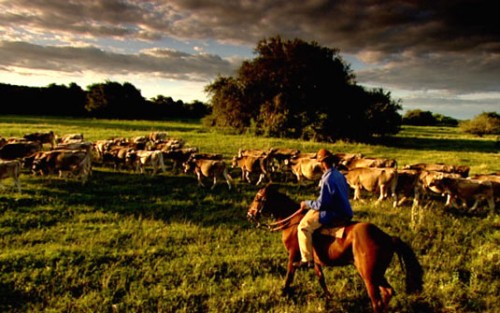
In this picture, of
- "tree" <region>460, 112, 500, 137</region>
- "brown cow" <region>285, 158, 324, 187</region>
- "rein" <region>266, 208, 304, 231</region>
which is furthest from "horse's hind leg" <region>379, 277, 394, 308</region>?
"tree" <region>460, 112, 500, 137</region>

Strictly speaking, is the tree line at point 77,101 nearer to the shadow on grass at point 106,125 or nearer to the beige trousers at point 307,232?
the shadow on grass at point 106,125

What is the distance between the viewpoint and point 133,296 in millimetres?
6168

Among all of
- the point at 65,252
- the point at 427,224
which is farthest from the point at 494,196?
the point at 65,252

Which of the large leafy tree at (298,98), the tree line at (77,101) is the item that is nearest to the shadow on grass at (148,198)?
the large leafy tree at (298,98)

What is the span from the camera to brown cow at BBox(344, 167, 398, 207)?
1266cm

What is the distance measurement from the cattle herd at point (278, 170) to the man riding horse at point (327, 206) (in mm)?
7332

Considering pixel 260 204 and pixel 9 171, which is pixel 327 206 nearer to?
pixel 260 204

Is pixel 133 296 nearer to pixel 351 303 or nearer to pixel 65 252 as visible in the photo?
pixel 65 252

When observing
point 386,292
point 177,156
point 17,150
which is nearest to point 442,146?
point 177,156

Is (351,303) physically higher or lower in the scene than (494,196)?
lower

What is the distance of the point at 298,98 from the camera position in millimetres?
38219

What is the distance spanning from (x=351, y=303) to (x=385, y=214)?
536 centimetres

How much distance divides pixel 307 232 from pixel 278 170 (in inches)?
450

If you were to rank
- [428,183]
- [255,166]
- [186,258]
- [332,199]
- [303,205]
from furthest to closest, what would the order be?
[255,166] → [428,183] → [186,258] → [303,205] → [332,199]
